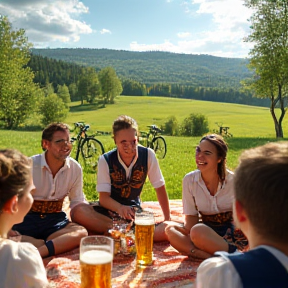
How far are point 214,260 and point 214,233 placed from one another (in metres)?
1.90

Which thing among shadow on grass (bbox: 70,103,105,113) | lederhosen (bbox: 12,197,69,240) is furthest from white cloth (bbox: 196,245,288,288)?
shadow on grass (bbox: 70,103,105,113)

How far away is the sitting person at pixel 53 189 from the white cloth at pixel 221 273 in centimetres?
234

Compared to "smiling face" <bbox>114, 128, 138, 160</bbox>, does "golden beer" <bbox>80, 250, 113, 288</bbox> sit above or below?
below

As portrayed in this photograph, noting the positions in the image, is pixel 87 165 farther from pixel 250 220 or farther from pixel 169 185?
pixel 250 220

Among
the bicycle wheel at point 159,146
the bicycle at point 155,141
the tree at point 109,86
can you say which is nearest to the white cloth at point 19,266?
the bicycle at point 155,141

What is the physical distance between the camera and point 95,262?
7.17ft

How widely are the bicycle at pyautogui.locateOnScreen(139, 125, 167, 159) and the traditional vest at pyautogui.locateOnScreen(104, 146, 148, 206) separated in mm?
7478

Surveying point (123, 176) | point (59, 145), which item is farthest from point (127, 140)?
point (59, 145)

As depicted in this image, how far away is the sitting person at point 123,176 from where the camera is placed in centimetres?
380

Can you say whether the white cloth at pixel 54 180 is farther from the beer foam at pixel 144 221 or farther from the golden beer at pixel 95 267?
the golden beer at pixel 95 267

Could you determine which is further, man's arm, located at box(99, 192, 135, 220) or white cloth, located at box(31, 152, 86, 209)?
white cloth, located at box(31, 152, 86, 209)

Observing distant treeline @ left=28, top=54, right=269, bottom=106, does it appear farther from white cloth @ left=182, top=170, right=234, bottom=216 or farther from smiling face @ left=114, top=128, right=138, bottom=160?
white cloth @ left=182, top=170, right=234, bottom=216

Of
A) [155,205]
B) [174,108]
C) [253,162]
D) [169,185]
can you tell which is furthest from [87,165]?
[174,108]

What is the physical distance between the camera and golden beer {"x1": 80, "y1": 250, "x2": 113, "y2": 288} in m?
2.19
